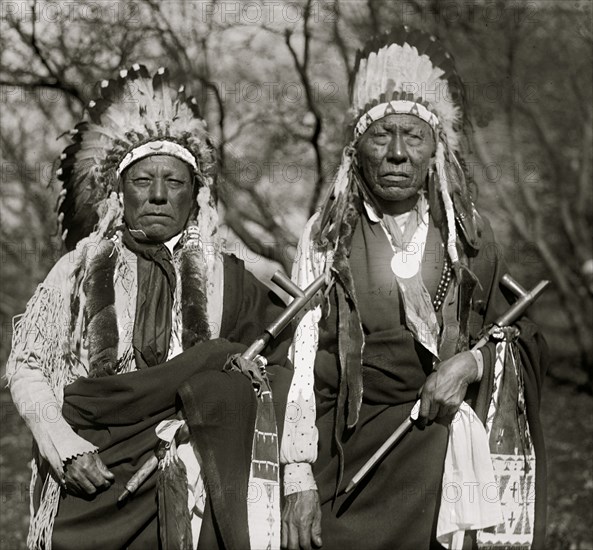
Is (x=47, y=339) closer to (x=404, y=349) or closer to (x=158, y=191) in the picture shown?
(x=158, y=191)

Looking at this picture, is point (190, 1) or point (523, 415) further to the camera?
point (190, 1)

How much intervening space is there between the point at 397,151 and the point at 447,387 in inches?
39.6

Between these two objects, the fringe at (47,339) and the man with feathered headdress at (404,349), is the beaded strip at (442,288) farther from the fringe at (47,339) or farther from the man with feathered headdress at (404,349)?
the fringe at (47,339)

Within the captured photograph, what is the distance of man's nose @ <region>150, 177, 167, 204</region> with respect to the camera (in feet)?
15.3

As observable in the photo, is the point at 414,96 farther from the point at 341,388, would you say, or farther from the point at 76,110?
the point at 76,110

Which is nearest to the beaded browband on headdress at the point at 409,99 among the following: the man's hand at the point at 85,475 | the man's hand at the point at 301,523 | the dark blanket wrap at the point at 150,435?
the dark blanket wrap at the point at 150,435

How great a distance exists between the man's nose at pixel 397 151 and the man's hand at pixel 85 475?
5.72 ft

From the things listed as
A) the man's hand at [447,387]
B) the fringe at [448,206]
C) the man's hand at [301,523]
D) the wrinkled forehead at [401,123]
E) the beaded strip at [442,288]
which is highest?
the wrinkled forehead at [401,123]

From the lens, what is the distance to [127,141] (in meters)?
4.81

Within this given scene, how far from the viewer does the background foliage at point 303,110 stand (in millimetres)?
6684

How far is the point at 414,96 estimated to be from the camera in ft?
15.7

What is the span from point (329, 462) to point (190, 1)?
328 centimetres

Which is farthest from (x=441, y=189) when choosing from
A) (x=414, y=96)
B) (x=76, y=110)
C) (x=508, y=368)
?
(x=76, y=110)

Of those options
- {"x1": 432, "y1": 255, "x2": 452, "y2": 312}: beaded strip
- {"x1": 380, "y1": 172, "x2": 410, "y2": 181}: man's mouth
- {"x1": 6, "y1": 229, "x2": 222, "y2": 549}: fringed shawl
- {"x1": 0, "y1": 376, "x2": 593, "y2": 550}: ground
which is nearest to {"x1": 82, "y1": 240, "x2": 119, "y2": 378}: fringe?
{"x1": 6, "y1": 229, "x2": 222, "y2": 549}: fringed shawl
